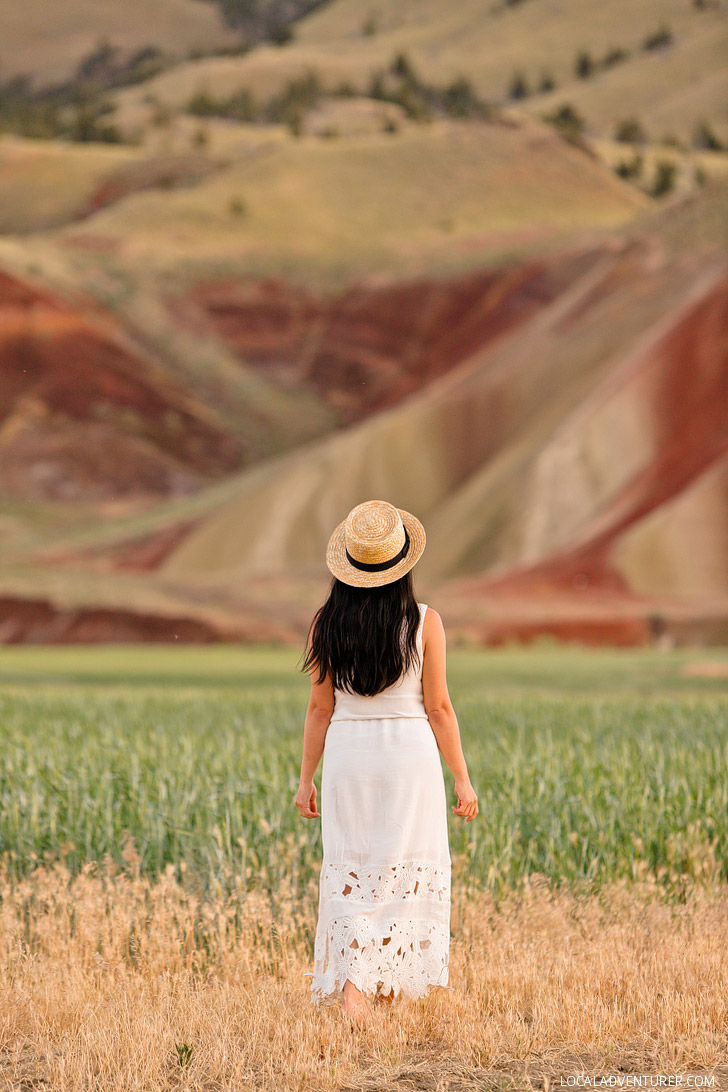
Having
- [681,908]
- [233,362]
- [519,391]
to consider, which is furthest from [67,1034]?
[233,362]

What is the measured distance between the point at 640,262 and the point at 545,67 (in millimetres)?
101764

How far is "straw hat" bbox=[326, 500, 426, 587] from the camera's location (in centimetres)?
432

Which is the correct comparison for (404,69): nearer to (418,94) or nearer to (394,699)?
(418,94)

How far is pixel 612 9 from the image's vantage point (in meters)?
139

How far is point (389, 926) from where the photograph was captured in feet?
14.3

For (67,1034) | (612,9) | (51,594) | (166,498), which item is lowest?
(67,1034)

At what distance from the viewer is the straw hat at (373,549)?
4.32 metres

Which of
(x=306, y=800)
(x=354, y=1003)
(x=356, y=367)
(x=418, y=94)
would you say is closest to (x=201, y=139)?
(x=356, y=367)

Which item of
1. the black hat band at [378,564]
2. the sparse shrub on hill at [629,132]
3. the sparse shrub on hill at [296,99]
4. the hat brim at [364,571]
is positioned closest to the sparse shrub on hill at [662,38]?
the sparse shrub on hill at [629,132]

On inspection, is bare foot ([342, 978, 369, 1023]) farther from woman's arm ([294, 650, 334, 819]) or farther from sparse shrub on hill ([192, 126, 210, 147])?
sparse shrub on hill ([192, 126, 210, 147])

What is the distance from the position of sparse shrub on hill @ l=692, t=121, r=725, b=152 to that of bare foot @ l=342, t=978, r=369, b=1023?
102372 mm

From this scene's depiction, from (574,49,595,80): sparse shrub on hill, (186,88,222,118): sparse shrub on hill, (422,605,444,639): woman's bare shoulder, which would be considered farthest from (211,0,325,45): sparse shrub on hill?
(422,605,444,639): woman's bare shoulder

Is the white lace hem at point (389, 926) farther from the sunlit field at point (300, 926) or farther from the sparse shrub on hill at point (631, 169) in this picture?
the sparse shrub on hill at point (631, 169)

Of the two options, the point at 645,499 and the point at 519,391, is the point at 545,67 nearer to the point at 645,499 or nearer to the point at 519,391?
the point at 519,391
